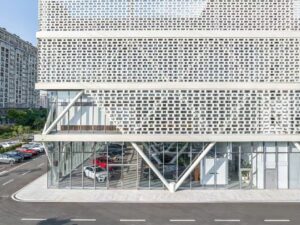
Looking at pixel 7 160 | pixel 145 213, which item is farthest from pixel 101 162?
pixel 7 160

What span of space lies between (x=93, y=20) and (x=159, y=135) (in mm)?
10111

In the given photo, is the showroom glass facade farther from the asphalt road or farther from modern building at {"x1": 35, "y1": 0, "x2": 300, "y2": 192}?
the asphalt road

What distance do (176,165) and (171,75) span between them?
6909mm

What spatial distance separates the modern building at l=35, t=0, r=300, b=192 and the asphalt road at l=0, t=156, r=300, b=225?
4.77 meters

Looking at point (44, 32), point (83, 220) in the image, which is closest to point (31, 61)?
point (44, 32)

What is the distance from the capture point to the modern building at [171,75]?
87.8 feet

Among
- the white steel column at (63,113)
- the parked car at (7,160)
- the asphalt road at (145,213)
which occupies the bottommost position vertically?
the asphalt road at (145,213)

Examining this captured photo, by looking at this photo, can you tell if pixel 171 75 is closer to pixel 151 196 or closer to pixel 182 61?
pixel 182 61

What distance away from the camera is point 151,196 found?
25281 millimetres

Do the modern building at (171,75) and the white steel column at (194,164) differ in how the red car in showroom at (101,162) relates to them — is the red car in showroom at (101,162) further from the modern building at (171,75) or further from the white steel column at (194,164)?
the white steel column at (194,164)

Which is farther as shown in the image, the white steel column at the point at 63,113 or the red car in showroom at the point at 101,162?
the red car in showroom at the point at 101,162

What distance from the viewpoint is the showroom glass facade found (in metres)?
27.6

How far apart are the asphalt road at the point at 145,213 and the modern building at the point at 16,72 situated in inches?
3623

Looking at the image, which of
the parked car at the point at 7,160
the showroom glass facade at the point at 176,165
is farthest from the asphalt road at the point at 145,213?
the parked car at the point at 7,160
